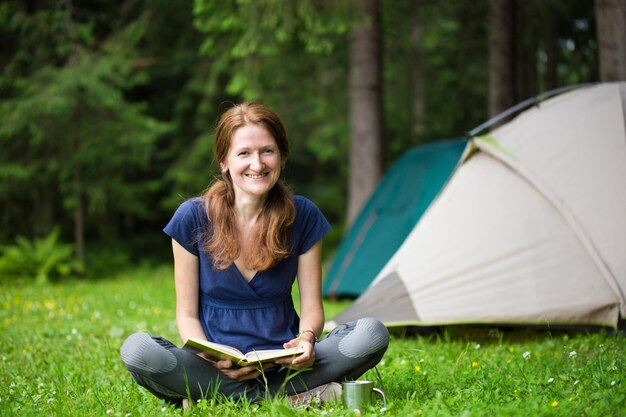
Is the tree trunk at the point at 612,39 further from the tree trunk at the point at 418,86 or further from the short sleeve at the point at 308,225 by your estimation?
the tree trunk at the point at 418,86

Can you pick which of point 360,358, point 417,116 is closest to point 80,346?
point 360,358

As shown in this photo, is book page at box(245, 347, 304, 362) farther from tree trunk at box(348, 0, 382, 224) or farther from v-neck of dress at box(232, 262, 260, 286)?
tree trunk at box(348, 0, 382, 224)

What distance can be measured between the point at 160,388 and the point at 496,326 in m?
2.67

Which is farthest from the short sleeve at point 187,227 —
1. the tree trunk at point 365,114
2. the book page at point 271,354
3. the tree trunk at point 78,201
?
the tree trunk at point 78,201

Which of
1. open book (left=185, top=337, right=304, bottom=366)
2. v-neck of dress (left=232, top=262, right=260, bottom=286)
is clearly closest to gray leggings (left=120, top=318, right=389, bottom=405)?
open book (left=185, top=337, right=304, bottom=366)

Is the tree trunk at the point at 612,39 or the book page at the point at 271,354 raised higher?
the tree trunk at the point at 612,39

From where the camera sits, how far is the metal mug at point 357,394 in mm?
2881

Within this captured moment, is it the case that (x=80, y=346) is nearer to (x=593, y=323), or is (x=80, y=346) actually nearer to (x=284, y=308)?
(x=284, y=308)

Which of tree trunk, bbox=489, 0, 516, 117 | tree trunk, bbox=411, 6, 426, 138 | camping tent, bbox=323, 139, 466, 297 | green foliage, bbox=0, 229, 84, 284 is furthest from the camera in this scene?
tree trunk, bbox=411, 6, 426, 138

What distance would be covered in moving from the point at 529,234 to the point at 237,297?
2204mm

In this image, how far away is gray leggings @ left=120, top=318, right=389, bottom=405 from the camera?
2871mm

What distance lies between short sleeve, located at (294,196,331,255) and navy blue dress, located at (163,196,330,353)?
0.14 ft

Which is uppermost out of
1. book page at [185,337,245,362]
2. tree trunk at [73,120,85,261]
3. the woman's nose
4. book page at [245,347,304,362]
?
the woman's nose

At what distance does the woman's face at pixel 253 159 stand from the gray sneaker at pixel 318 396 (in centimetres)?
85
